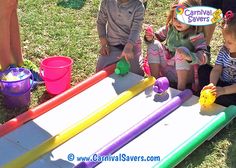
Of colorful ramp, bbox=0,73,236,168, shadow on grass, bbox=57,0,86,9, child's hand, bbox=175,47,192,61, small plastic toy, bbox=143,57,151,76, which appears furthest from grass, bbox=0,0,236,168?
child's hand, bbox=175,47,192,61

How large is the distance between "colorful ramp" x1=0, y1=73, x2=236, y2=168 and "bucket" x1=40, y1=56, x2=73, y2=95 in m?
0.20

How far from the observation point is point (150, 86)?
343 centimetres

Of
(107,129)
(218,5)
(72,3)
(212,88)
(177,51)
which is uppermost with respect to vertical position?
(218,5)

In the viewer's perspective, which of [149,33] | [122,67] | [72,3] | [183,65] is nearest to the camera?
[183,65]

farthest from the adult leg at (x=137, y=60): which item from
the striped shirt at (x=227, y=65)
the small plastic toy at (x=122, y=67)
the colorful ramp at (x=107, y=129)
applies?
the striped shirt at (x=227, y=65)

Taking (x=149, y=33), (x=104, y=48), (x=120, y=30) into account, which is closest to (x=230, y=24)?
(x=149, y=33)

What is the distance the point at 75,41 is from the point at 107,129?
4.95 ft

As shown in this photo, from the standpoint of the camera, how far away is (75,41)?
4293 millimetres

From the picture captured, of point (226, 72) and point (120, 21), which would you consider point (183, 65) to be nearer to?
point (226, 72)

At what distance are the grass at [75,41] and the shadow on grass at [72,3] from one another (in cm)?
2

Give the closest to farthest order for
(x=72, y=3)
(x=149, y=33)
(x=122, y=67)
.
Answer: (x=149, y=33) < (x=122, y=67) < (x=72, y=3)

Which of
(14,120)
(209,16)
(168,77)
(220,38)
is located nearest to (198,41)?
(209,16)

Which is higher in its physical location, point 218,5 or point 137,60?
point 218,5

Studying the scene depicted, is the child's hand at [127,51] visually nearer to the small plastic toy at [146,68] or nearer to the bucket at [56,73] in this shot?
the small plastic toy at [146,68]
